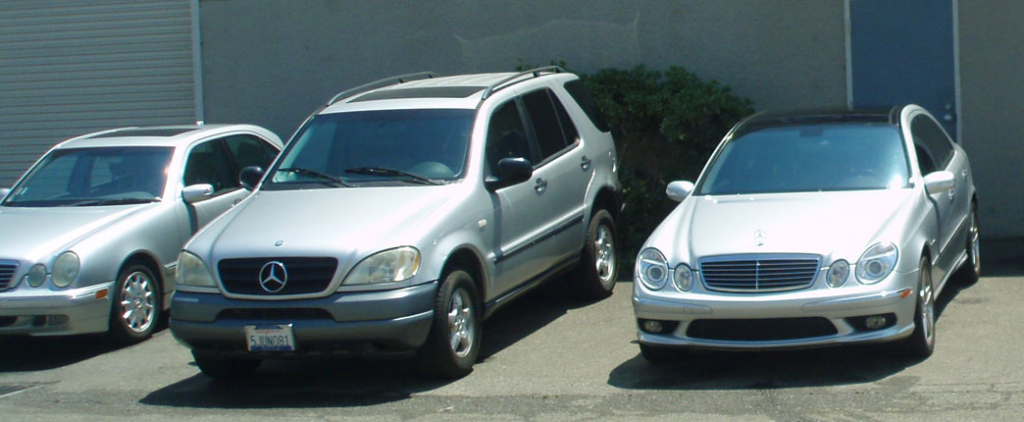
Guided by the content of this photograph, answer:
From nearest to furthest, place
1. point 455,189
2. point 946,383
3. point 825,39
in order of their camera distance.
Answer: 1. point 946,383
2. point 455,189
3. point 825,39

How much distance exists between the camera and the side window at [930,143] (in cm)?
798

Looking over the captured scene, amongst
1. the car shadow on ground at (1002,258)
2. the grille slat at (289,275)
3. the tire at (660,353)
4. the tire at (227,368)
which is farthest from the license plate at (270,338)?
the car shadow on ground at (1002,258)

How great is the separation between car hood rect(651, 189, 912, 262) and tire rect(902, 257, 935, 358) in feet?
1.19

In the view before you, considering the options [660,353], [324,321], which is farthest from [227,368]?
[660,353]

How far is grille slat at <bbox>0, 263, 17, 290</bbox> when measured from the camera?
799 centimetres

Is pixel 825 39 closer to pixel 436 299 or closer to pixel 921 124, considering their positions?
pixel 921 124

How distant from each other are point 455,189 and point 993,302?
3913 millimetres

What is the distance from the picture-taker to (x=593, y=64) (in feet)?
38.7

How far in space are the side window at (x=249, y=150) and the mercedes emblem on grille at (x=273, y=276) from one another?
344cm

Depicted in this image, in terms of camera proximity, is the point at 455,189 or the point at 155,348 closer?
the point at 455,189

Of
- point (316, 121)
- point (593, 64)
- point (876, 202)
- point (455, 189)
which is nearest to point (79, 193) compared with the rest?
point (316, 121)

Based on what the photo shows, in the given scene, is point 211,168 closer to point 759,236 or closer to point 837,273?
point 759,236

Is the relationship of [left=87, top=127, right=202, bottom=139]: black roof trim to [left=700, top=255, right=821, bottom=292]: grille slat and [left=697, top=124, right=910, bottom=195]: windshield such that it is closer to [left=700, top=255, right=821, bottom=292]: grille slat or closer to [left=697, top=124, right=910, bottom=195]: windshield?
[left=697, top=124, right=910, bottom=195]: windshield

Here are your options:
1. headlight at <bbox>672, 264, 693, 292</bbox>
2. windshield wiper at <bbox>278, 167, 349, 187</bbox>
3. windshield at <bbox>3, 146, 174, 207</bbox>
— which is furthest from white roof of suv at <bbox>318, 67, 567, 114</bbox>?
headlight at <bbox>672, 264, 693, 292</bbox>
